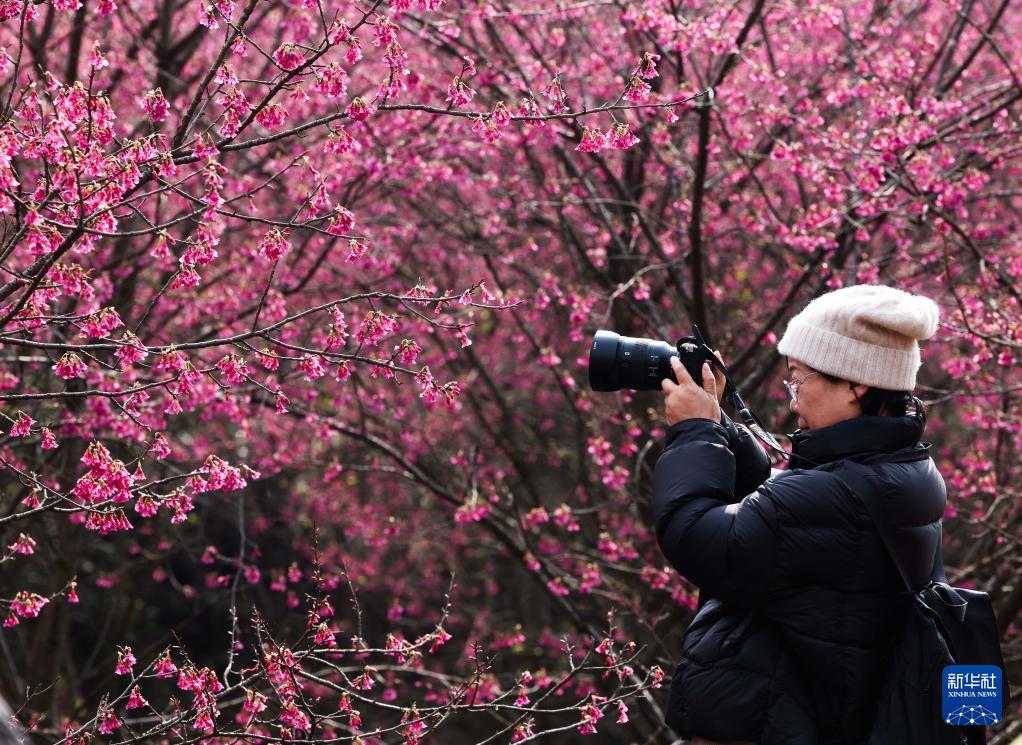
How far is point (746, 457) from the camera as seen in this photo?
8.59 ft

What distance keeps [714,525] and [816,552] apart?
0.21m

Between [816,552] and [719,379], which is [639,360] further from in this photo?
[816,552]

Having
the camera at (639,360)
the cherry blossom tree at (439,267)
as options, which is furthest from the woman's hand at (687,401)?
the cherry blossom tree at (439,267)

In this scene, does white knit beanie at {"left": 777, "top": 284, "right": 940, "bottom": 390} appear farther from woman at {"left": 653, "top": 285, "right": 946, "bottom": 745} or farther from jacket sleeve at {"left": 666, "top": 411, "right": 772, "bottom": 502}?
jacket sleeve at {"left": 666, "top": 411, "right": 772, "bottom": 502}

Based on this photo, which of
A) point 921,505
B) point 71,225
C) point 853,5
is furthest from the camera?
point 853,5

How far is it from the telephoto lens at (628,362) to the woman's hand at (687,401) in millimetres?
76

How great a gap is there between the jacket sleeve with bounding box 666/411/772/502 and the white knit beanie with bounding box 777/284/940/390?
334 mm

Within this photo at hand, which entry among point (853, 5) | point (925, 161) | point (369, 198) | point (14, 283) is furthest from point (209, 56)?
point (14, 283)

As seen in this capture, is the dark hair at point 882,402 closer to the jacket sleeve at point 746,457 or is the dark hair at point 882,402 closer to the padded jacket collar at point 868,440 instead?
the padded jacket collar at point 868,440

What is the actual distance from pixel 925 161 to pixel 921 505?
3344 mm

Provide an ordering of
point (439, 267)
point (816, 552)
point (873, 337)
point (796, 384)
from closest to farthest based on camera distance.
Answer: point (816, 552) → point (873, 337) → point (796, 384) → point (439, 267)

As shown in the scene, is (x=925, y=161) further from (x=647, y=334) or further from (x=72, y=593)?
(x=72, y=593)

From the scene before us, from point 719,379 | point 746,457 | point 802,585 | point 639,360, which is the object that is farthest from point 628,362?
point 802,585

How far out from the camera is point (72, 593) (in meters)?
3.29
